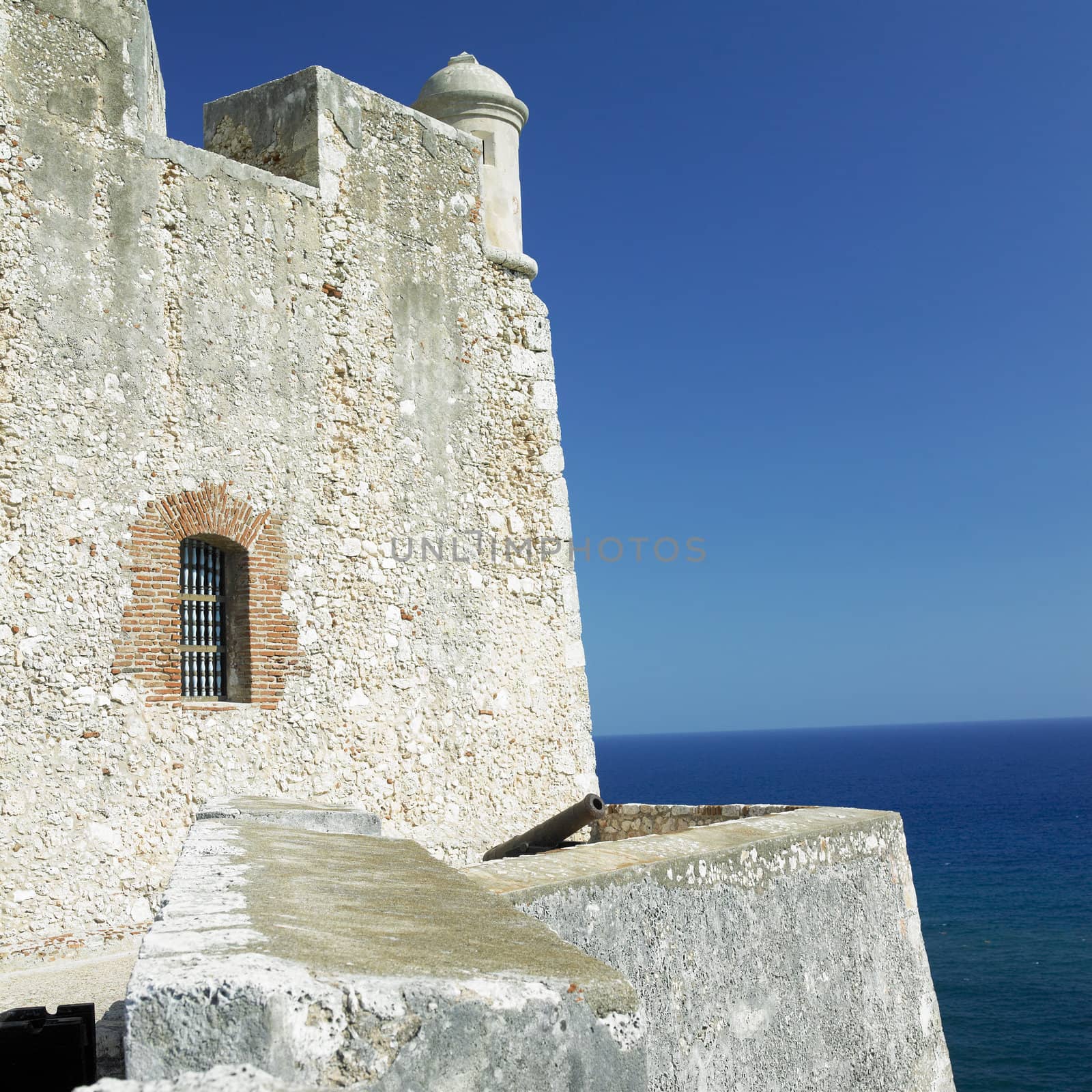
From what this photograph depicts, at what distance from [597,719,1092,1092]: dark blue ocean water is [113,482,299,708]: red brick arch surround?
76.4ft

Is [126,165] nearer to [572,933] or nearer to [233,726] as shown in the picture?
[233,726]

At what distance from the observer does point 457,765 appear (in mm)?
10250

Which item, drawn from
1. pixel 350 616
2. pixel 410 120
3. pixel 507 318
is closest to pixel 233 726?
pixel 350 616

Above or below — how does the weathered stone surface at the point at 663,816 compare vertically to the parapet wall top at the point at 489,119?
below

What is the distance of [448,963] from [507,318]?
958cm

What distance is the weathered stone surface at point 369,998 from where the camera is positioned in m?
1.77

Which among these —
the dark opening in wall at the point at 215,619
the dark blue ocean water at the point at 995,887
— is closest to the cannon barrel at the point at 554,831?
the dark opening in wall at the point at 215,619

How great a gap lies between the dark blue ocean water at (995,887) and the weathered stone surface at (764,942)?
20325 mm

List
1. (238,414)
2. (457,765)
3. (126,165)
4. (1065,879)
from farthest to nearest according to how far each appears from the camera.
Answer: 1. (1065,879)
2. (457,765)
3. (238,414)
4. (126,165)

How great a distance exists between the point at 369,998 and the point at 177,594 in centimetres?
712

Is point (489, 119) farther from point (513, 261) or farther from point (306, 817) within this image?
point (306, 817)

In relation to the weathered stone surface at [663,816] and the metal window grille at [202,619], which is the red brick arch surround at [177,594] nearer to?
the metal window grille at [202,619]

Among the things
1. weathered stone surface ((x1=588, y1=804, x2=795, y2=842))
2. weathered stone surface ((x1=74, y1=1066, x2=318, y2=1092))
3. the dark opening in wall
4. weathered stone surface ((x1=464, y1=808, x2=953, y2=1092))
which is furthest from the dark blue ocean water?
weathered stone surface ((x1=74, y1=1066, x2=318, y2=1092))

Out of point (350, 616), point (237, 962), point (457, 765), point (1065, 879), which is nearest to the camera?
point (237, 962)
